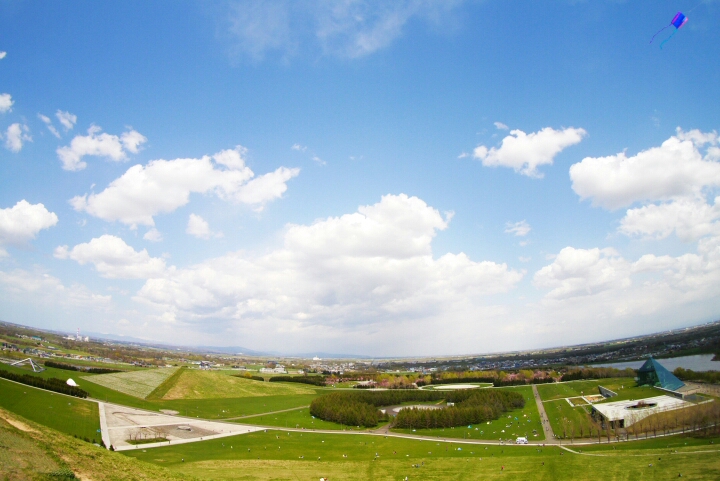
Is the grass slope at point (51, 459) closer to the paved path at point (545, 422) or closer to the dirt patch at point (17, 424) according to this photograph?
the dirt patch at point (17, 424)

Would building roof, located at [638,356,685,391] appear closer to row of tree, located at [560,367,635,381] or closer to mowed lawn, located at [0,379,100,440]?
row of tree, located at [560,367,635,381]

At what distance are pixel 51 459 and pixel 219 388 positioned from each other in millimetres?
139710

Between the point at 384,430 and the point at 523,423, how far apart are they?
35059 millimetres

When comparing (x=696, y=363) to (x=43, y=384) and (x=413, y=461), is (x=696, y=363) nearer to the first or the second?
(x=413, y=461)

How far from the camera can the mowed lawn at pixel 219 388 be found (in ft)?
450

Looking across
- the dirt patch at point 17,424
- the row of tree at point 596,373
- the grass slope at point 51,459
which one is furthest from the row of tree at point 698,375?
the dirt patch at point 17,424

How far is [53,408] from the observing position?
82312 mm

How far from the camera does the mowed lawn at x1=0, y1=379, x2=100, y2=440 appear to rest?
72.2 m

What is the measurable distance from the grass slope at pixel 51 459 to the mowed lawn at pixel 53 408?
51.3 metres

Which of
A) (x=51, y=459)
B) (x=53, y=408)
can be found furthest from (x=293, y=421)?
(x=51, y=459)

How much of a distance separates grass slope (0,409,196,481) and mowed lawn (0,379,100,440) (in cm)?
5127

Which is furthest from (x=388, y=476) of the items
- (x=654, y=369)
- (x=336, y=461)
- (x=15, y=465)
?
(x=654, y=369)

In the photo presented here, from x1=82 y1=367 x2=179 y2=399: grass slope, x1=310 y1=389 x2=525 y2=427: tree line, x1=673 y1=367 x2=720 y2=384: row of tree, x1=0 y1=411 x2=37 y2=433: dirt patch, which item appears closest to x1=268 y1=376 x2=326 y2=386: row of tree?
x1=82 y1=367 x2=179 y2=399: grass slope

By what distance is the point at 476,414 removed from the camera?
102188 millimetres
